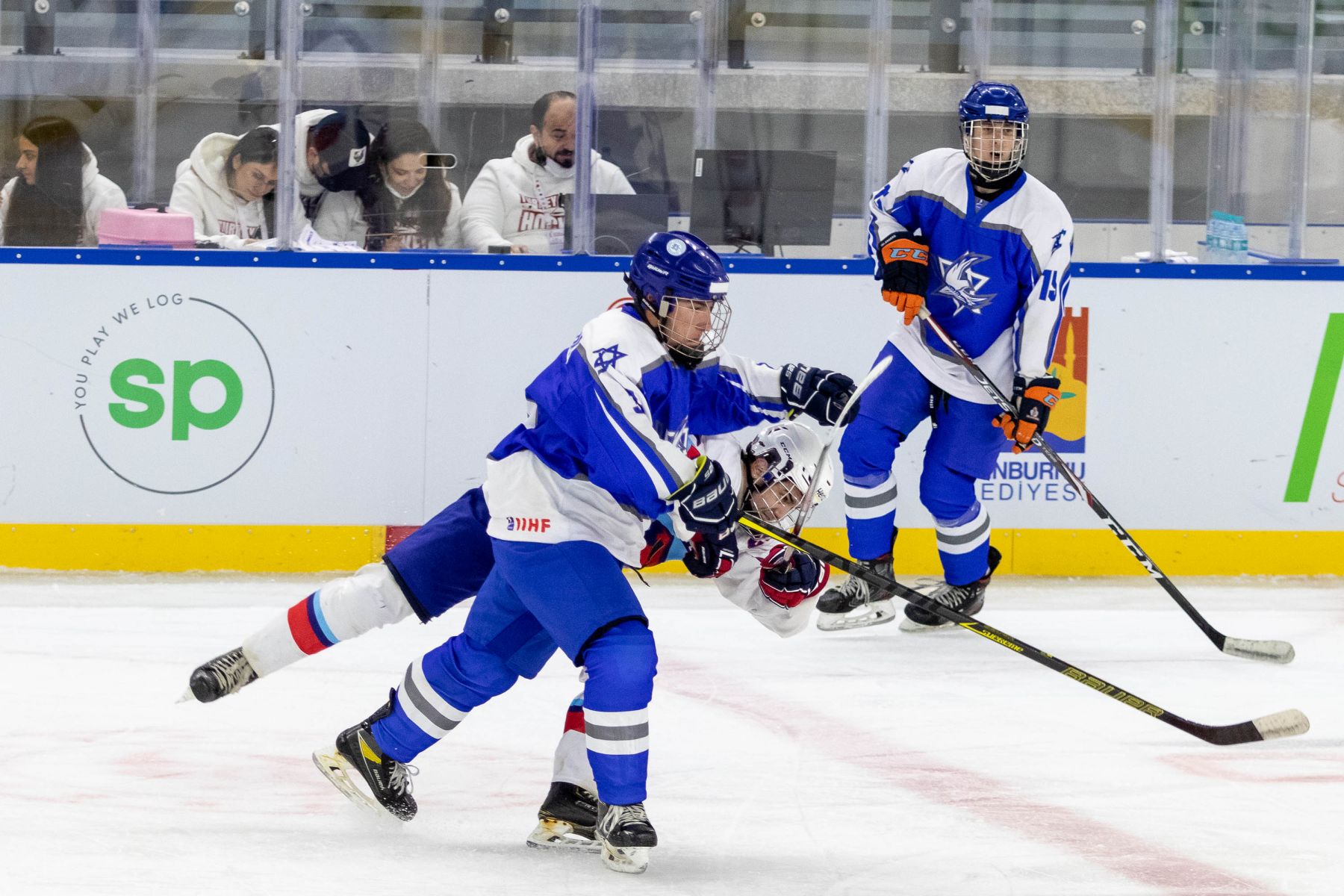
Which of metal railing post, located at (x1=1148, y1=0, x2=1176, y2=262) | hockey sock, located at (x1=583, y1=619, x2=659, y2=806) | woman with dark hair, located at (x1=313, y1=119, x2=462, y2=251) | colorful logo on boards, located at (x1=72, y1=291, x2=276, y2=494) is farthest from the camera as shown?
metal railing post, located at (x1=1148, y1=0, x2=1176, y2=262)

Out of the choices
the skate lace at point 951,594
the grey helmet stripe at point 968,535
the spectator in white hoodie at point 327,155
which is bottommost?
the skate lace at point 951,594

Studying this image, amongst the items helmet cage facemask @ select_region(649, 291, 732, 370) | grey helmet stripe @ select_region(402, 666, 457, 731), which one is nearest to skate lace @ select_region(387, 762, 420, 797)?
grey helmet stripe @ select_region(402, 666, 457, 731)

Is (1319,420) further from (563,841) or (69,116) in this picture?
(69,116)

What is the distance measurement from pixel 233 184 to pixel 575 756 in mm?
2682

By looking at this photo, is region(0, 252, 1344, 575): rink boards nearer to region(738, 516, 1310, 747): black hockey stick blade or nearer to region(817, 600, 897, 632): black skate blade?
region(817, 600, 897, 632): black skate blade

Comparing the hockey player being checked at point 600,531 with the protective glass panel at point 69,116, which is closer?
the hockey player being checked at point 600,531

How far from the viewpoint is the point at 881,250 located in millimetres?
4398

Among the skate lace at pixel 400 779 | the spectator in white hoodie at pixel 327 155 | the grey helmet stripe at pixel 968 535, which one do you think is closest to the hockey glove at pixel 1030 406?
the grey helmet stripe at pixel 968 535

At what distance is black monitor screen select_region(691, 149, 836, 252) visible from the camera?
5191 millimetres

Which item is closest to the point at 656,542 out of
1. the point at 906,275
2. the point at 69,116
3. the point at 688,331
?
the point at 688,331

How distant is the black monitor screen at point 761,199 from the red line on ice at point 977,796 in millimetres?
1578

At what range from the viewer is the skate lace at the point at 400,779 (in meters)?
2.96

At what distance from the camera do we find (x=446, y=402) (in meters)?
5.04

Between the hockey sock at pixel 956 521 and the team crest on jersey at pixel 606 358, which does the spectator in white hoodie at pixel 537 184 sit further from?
the team crest on jersey at pixel 606 358
